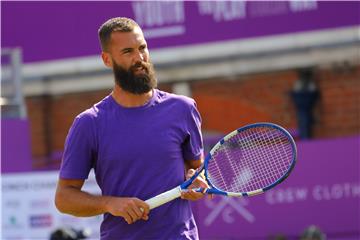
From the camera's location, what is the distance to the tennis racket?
164 inches

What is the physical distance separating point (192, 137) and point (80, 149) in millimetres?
479

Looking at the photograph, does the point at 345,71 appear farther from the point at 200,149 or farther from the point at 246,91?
the point at 200,149

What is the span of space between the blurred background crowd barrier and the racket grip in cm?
492

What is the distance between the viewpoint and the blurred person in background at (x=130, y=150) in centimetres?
400

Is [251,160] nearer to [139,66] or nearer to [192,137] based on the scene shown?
[192,137]

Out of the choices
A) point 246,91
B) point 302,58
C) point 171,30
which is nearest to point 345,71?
point 302,58

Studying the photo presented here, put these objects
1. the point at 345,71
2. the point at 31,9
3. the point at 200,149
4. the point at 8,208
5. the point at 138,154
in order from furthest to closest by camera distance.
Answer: the point at 31,9 → the point at 345,71 → the point at 8,208 → the point at 200,149 → the point at 138,154

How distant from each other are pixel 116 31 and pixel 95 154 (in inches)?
20.1

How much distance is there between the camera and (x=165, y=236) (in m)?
4.00

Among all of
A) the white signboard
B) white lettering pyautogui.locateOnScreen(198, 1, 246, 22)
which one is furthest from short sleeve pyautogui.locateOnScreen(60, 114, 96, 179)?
white lettering pyautogui.locateOnScreen(198, 1, 246, 22)

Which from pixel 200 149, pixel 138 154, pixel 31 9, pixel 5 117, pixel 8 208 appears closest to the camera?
pixel 138 154

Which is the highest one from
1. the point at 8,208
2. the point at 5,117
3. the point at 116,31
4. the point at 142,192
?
the point at 116,31

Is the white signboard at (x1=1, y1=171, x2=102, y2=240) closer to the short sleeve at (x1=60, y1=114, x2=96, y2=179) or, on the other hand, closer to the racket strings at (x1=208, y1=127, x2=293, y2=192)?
the racket strings at (x1=208, y1=127, x2=293, y2=192)

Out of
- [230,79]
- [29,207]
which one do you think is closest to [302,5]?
[230,79]
